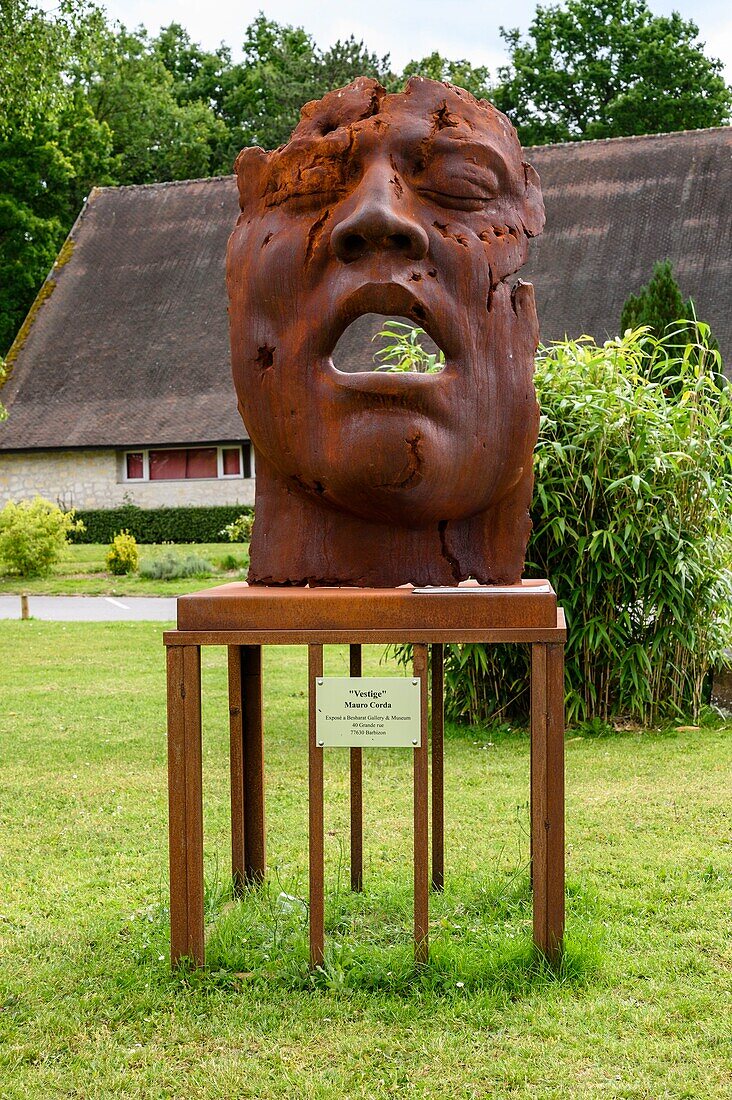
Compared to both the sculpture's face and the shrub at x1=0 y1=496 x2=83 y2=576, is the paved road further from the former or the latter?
the sculpture's face

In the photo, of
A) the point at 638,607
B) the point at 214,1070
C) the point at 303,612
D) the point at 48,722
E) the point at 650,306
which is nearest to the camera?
the point at 214,1070

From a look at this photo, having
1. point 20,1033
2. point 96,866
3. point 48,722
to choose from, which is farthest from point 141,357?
point 20,1033

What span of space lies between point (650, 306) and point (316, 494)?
1109 cm

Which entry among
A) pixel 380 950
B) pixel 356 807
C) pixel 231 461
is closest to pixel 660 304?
pixel 231 461

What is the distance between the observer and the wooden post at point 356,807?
4.12 m

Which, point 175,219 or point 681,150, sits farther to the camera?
point 175,219

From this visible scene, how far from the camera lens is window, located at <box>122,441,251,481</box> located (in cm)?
2202

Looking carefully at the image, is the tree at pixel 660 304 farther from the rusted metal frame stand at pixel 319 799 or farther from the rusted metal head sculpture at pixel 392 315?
the rusted metal frame stand at pixel 319 799

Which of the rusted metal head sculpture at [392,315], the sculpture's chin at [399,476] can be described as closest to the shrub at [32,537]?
the rusted metal head sculpture at [392,315]

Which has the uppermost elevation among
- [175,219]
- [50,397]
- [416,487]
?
[175,219]

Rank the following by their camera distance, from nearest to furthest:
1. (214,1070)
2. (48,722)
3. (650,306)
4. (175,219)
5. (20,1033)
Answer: (214,1070)
(20,1033)
(48,722)
(650,306)
(175,219)

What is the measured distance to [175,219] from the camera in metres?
25.2

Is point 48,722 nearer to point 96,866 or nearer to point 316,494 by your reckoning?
point 96,866

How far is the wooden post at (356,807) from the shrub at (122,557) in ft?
41.9
